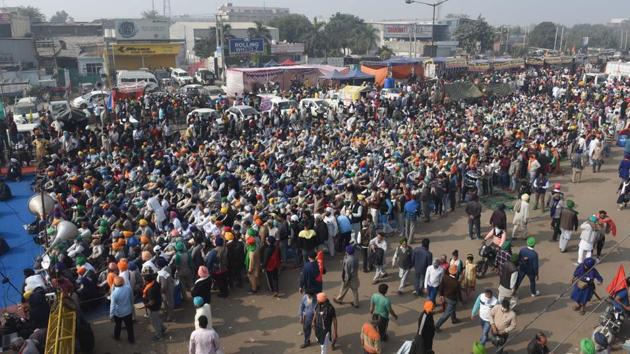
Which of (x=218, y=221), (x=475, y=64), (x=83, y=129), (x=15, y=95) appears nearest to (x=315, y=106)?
(x=83, y=129)

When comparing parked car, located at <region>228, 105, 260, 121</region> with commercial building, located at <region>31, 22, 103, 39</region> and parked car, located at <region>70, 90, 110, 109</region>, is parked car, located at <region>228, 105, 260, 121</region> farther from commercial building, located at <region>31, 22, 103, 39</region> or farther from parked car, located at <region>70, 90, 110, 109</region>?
commercial building, located at <region>31, 22, 103, 39</region>

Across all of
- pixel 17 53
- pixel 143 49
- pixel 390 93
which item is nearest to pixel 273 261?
pixel 390 93

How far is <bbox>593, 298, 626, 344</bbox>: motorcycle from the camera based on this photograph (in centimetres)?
778

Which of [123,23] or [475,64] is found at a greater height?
[123,23]

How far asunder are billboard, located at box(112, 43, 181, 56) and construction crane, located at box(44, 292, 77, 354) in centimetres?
4116

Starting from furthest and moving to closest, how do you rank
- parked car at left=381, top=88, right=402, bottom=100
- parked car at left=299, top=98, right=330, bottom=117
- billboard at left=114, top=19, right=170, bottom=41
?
billboard at left=114, top=19, right=170, bottom=41 < parked car at left=381, top=88, right=402, bottom=100 < parked car at left=299, top=98, right=330, bottom=117

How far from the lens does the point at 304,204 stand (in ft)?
38.3

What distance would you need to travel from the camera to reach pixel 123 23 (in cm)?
5444

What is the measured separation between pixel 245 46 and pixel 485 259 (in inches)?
1464

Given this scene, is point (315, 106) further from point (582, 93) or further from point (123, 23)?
point (123, 23)

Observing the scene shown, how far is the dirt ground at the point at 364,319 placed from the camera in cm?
809

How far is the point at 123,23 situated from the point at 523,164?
49995 millimetres

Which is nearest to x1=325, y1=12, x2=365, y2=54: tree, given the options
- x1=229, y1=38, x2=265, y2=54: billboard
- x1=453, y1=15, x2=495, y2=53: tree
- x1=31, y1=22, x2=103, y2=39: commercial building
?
x1=453, y1=15, x2=495, y2=53: tree

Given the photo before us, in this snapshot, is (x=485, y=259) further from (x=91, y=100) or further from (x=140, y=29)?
(x=140, y=29)
